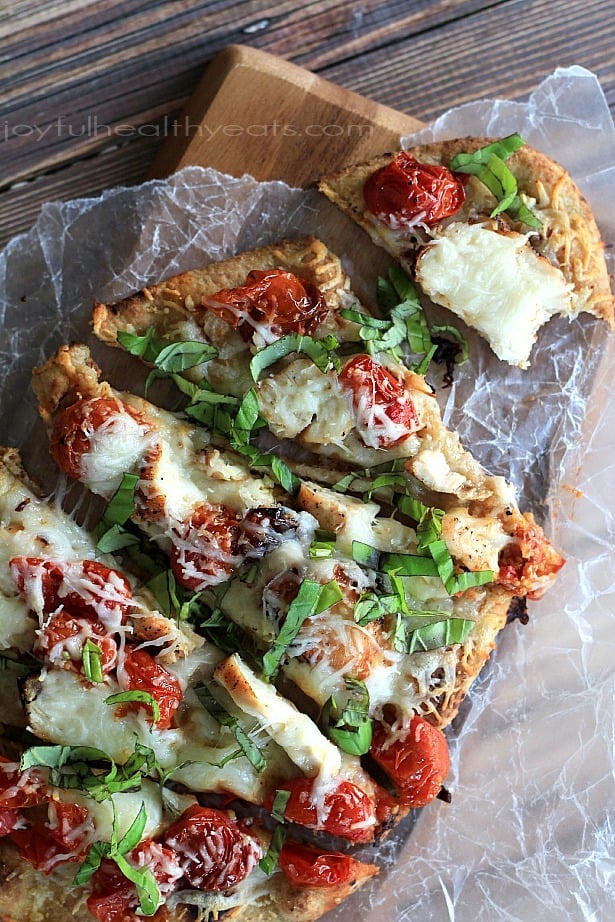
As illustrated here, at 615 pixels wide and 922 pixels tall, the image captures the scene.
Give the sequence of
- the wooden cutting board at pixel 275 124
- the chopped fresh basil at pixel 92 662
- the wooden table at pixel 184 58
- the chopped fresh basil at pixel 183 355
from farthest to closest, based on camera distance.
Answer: the wooden table at pixel 184 58 → the wooden cutting board at pixel 275 124 → the chopped fresh basil at pixel 183 355 → the chopped fresh basil at pixel 92 662

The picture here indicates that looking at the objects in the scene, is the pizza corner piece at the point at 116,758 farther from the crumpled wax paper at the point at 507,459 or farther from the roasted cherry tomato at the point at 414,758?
the crumpled wax paper at the point at 507,459

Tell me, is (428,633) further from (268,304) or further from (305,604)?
(268,304)

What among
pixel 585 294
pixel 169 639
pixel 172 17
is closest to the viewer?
pixel 169 639

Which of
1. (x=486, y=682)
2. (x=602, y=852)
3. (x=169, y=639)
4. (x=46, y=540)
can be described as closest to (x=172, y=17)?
(x=46, y=540)

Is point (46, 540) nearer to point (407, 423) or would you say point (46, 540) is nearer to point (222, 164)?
point (407, 423)

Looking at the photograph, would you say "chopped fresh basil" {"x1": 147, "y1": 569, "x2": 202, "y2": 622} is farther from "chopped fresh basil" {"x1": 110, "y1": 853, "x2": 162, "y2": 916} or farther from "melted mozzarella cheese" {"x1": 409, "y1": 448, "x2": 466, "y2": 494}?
"melted mozzarella cheese" {"x1": 409, "y1": 448, "x2": 466, "y2": 494}

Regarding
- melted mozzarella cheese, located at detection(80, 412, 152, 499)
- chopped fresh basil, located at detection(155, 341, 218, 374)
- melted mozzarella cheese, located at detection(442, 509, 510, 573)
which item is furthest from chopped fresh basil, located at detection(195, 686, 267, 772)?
chopped fresh basil, located at detection(155, 341, 218, 374)

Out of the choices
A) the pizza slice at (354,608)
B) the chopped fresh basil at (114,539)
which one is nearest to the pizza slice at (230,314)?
the pizza slice at (354,608)
